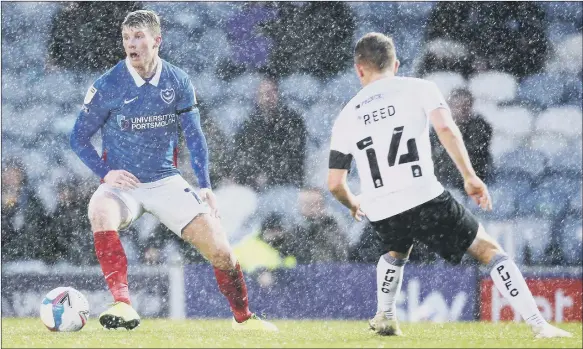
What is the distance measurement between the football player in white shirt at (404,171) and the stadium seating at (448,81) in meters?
6.02

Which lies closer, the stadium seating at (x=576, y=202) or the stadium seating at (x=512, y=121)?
the stadium seating at (x=576, y=202)

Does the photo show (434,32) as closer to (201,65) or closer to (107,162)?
→ (201,65)

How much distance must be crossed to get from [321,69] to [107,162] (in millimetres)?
5416

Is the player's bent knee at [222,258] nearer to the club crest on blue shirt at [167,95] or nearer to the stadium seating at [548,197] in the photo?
the club crest on blue shirt at [167,95]

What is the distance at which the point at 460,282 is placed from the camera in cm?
902

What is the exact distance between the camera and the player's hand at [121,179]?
5.51 metres

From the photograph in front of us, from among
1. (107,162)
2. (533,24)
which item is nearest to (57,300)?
(107,162)

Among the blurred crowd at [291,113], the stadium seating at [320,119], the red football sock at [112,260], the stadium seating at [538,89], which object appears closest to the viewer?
the red football sock at [112,260]

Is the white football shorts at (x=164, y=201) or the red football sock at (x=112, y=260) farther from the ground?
the white football shorts at (x=164, y=201)

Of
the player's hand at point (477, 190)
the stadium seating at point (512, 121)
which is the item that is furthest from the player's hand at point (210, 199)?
the stadium seating at point (512, 121)

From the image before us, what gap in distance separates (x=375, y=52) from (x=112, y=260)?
1971 mm

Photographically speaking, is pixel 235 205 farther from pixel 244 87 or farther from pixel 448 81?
pixel 448 81

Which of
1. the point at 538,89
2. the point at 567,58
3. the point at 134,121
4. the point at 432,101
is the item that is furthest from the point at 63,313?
the point at 567,58

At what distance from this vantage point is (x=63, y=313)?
219 inches
